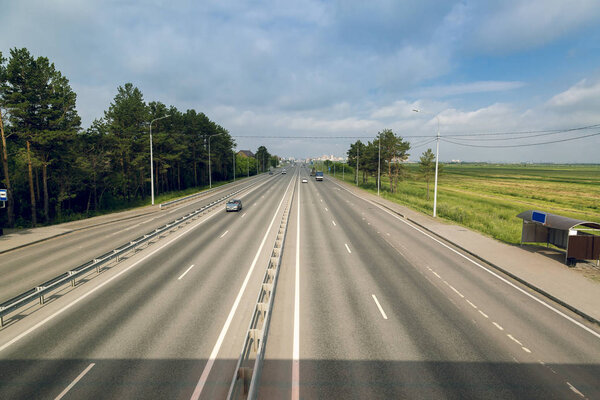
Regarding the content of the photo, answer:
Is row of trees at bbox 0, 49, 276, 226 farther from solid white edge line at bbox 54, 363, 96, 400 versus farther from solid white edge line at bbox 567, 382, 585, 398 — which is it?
solid white edge line at bbox 567, 382, 585, 398

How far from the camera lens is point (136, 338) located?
8.47 meters

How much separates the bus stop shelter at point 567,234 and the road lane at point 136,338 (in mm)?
15897

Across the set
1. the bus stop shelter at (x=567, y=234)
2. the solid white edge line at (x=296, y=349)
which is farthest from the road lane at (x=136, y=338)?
the bus stop shelter at (x=567, y=234)

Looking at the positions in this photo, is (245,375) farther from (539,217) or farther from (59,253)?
(539,217)

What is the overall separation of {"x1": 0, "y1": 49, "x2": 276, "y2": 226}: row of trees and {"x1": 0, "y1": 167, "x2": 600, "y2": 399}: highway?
1541 centimetres

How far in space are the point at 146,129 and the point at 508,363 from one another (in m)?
47.4

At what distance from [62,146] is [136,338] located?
2856 centimetres

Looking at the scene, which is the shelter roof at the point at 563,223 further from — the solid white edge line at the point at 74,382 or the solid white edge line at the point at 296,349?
the solid white edge line at the point at 74,382

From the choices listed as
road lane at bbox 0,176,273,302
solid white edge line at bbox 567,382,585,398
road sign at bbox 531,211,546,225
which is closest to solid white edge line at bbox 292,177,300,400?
solid white edge line at bbox 567,382,585,398

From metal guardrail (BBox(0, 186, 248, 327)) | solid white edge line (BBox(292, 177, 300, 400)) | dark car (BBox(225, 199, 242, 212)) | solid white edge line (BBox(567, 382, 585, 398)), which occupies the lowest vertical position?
solid white edge line (BBox(567, 382, 585, 398))

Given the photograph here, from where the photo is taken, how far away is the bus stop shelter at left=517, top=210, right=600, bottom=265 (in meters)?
14.6

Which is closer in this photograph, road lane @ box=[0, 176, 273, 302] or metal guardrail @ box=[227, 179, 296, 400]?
metal guardrail @ box=[227, 179, 296, 400]

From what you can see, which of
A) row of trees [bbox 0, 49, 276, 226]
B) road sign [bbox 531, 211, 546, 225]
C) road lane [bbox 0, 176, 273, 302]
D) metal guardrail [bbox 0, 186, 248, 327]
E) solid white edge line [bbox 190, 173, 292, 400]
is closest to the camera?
solid white edge line [bbox 190, 173, 292, 400]

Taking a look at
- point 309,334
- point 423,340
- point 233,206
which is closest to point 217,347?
point 309,334
